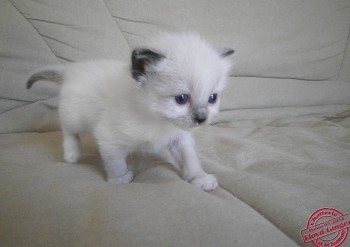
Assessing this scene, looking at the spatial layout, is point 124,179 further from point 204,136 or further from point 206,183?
point 204,136

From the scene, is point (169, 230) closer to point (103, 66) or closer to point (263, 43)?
point (103, 66)

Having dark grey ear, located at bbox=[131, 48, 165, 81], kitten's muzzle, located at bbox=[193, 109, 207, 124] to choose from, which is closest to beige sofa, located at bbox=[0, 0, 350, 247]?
kitten's muzzle, located at bbox=[193, 109, 207, 124]

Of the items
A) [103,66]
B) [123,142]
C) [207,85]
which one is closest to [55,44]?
[103,66]

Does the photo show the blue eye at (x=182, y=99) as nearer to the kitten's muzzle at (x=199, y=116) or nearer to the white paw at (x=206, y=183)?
the kitten's muzzle at (x=199, y=116)

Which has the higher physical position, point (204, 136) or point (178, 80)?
point (178, 80)

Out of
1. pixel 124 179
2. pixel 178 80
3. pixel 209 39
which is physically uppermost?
pixel 209 39

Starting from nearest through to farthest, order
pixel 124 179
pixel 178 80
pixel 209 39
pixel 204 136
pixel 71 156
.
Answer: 1. pixel 178 80
2. pixel 124 179
3. pixel 71 156
4. pixel 204 136
5. pixel 209 39

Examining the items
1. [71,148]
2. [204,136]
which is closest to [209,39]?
[204,136]

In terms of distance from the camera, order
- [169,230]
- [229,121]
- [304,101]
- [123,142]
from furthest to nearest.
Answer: [304,101], [229,121], [123,142], [169,230]
